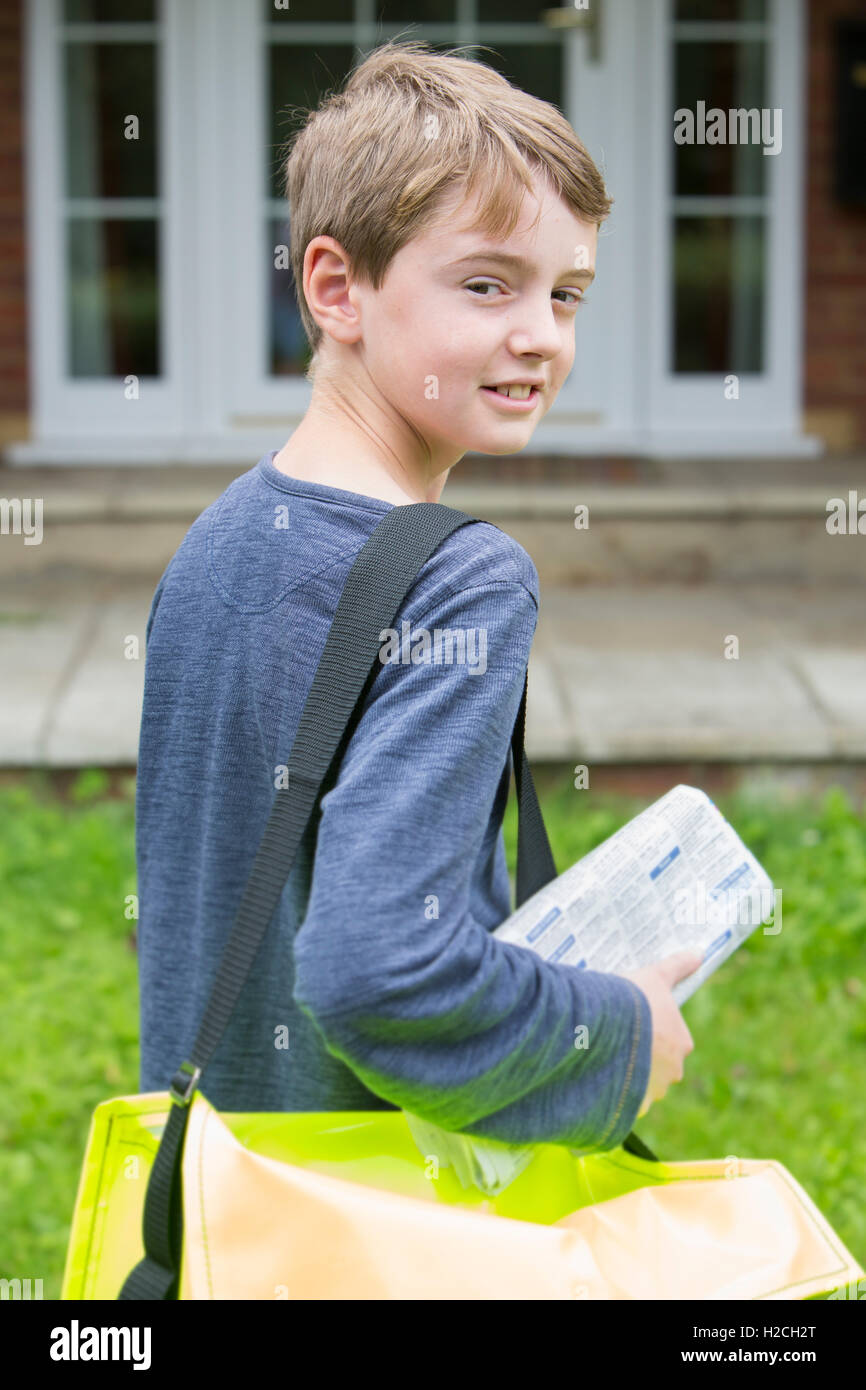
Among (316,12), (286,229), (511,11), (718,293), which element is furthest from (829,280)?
(316,12)

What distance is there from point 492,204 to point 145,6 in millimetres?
6140

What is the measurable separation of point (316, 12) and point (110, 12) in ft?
2.91

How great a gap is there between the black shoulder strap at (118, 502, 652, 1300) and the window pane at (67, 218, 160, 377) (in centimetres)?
596

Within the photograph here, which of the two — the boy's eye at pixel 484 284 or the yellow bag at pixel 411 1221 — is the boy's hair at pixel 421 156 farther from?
the yellow bag at pixel 411 1221

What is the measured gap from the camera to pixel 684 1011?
3.11 metres

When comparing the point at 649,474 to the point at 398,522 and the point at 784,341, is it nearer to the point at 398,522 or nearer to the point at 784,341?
the point at 784,341

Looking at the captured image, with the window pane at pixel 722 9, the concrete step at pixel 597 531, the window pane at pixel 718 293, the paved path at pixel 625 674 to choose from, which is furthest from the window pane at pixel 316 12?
the paved path at pixel 625 674

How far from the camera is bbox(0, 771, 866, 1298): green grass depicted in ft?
8.48

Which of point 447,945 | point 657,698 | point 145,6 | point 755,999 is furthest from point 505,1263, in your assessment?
point 145,6

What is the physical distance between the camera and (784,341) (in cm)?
677

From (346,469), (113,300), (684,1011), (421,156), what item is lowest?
(684,1011)

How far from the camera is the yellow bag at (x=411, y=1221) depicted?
103cm

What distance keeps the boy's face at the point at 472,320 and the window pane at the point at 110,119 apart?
5945mm

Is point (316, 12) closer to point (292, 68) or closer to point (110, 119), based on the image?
point (292, 68)
